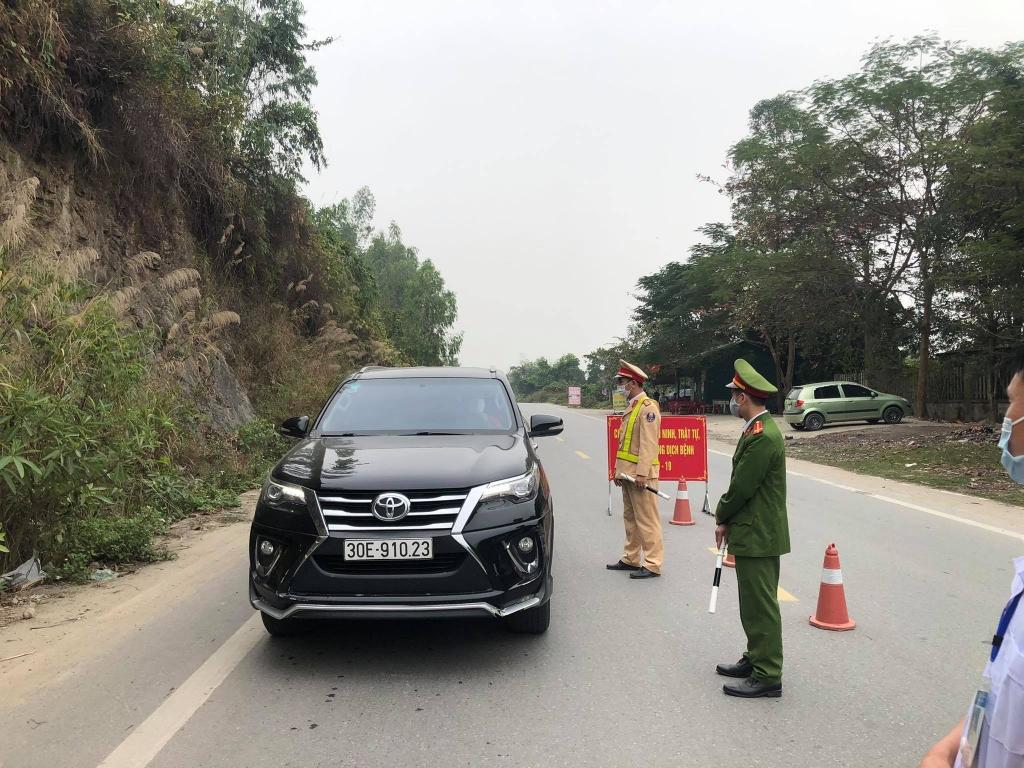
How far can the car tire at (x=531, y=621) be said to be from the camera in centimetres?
475

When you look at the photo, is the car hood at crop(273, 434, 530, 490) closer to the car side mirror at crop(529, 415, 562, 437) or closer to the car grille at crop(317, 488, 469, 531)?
the car grille at crop(317, 488, 469, 531)

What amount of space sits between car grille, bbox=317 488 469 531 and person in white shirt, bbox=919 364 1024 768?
288 cm

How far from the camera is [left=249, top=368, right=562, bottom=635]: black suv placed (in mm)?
4176

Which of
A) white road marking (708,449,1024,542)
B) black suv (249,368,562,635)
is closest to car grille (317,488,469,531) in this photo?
black suv (249,368,562,635)

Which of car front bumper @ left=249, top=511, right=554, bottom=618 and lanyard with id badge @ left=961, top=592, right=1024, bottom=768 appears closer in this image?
lanyard with id badge @ left=961, top=592, right=1024, bottom=768

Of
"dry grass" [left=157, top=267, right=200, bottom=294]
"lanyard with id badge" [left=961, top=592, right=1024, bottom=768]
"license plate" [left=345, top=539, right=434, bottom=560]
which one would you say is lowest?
"license plate" [left=345, top=539, right=434, bottom=560]

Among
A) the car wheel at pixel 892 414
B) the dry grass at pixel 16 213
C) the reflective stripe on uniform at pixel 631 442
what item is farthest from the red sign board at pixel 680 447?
the car wheel at pixel 892 414

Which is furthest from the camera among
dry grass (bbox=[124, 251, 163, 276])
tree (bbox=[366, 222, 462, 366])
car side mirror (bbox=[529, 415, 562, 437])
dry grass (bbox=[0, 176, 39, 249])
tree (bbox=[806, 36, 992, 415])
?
tree (bbox=[366, 222, 462, 366])

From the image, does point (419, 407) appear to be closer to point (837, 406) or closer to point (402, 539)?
point (402, 539)

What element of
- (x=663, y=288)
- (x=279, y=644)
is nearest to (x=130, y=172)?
(x=279, y=644)

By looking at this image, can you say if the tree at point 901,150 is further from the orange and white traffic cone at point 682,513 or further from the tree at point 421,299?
the tree at point 421,299

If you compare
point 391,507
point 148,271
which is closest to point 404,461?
point 391,507

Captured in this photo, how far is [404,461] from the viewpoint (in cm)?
464

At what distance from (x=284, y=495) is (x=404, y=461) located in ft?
2.31
